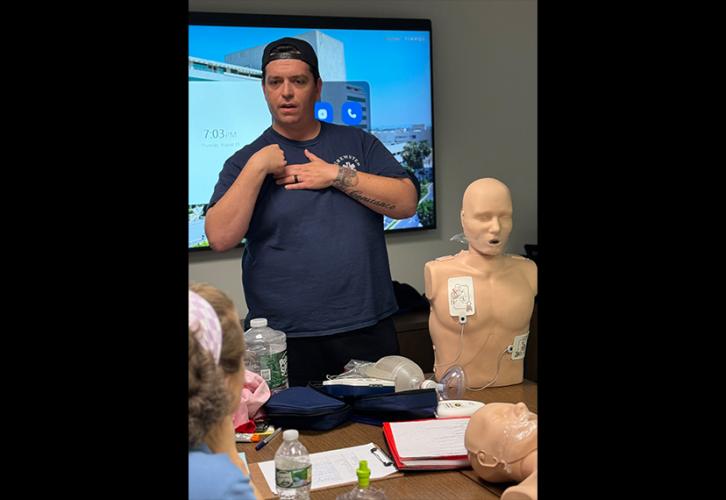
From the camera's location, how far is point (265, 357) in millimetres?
2348

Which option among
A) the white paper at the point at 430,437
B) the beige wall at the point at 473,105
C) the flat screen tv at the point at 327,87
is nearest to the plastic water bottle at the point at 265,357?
the white paper at the point at 430,437

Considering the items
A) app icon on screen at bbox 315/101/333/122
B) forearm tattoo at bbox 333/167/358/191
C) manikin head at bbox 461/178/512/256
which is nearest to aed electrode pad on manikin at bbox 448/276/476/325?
manikin head at bbox 461/178/512/256

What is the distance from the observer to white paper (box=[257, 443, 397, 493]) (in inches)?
72.2

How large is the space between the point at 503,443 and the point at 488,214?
3.43 feet

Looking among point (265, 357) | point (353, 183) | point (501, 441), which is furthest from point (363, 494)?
point (353, 183)

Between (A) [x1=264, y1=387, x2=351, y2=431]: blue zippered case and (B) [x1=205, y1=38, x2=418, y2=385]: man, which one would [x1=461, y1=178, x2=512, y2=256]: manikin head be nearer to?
(B) [x1=205, y1=38, x2=418, y2=385]: man

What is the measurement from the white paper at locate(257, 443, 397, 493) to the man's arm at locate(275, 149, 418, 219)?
889mm

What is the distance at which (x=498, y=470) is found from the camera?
69.0 inches

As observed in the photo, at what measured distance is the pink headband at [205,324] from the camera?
897mm

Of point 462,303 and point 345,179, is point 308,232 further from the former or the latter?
point 462,303

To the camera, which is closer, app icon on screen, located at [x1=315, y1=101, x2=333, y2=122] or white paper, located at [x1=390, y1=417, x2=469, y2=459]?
white paper, located at [x1=390, y1=417, x2=469, y2=459]

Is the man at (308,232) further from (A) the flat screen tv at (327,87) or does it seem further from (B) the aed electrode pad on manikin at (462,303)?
(A) the flat screen tv at (327,87)

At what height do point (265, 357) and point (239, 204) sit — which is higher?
point (239, 204)

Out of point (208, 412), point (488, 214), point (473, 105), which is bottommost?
point (208, 412)
